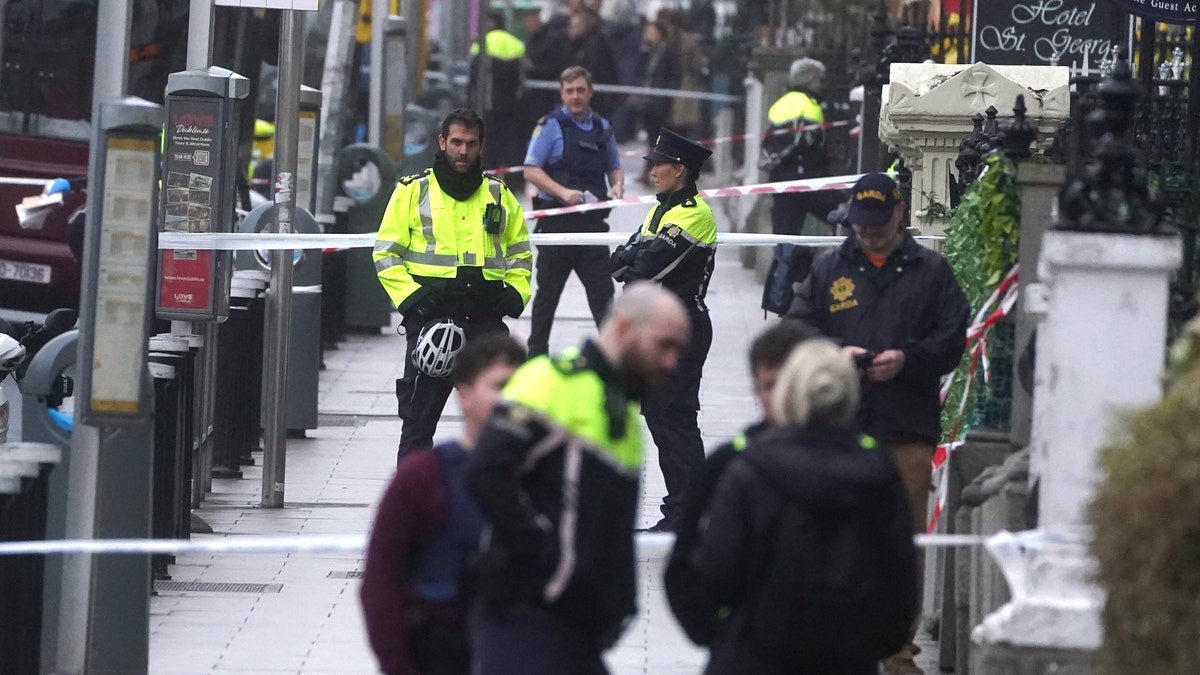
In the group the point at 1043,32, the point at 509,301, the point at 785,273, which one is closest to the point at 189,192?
the point at 509,301

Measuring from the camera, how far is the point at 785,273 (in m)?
13.2

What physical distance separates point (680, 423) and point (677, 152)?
45.8 inches

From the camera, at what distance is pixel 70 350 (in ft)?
25.6

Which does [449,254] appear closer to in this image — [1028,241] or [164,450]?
[164,450]

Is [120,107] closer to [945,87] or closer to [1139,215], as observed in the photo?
[1139,215]

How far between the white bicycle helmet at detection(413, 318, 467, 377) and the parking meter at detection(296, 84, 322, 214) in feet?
10.9

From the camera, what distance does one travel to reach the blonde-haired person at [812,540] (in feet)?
16.2

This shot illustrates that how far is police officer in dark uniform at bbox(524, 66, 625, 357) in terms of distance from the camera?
14828 millimetres

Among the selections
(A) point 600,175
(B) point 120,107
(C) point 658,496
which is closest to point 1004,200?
(B) point 120,107

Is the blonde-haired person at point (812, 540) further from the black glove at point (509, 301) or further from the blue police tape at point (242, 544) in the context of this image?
the black glove at point (509, 301)

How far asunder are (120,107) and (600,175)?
835 cm

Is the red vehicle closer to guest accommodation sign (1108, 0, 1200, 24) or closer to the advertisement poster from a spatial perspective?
the advertisement poster

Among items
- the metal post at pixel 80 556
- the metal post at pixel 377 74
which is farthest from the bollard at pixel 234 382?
the metal post at pixel 377 74

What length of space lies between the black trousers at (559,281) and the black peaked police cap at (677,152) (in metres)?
4.87
